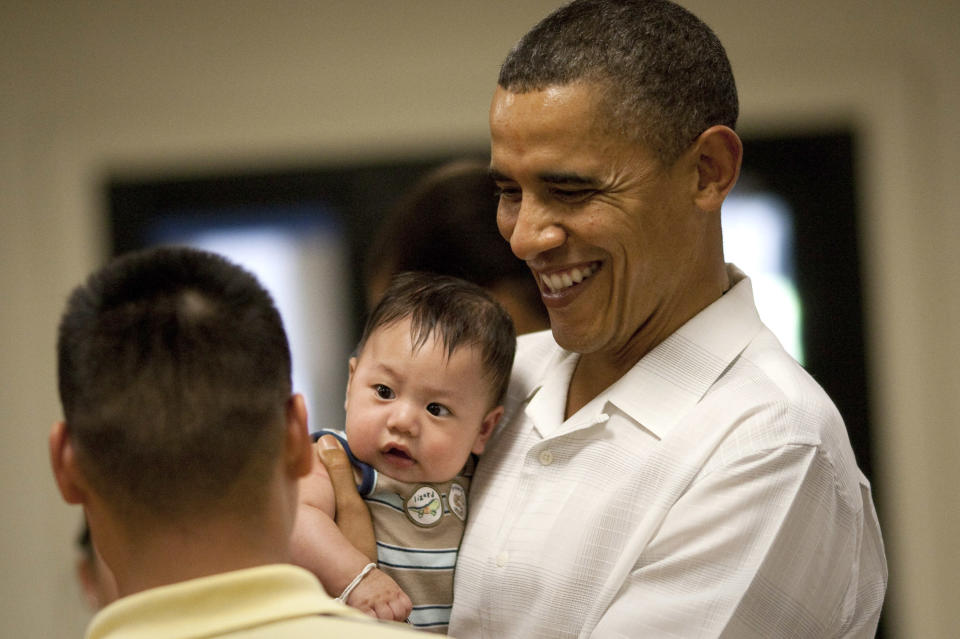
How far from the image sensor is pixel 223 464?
0.94 m

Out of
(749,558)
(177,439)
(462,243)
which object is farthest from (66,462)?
(462,243)

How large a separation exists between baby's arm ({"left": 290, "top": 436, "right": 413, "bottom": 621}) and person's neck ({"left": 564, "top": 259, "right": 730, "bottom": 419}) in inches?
14.4

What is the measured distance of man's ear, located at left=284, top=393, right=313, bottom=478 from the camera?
3.36ft

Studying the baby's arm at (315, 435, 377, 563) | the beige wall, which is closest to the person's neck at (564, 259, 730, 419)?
the baby's arm at (315, 435, 377, 563)

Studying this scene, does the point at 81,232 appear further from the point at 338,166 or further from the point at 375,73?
the point at 375,73

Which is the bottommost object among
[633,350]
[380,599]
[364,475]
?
[380,599]

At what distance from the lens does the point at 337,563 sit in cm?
146

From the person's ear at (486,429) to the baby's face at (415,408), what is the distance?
0.02 m

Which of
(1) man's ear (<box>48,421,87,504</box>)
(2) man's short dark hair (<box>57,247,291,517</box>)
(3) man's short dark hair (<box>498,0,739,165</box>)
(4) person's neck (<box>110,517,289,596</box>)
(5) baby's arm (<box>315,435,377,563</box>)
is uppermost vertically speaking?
(3) man's short dark hair (<box>498,0,739,165</box>)

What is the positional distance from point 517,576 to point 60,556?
3.36 meters

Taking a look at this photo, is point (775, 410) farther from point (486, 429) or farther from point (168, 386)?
point (168, 386)

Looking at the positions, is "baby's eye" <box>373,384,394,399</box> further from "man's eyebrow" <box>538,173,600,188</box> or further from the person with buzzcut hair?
the person with buzzcut hair

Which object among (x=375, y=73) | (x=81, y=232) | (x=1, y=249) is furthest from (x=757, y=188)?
(x=1, y=249)

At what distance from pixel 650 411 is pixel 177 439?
2.26 feet
